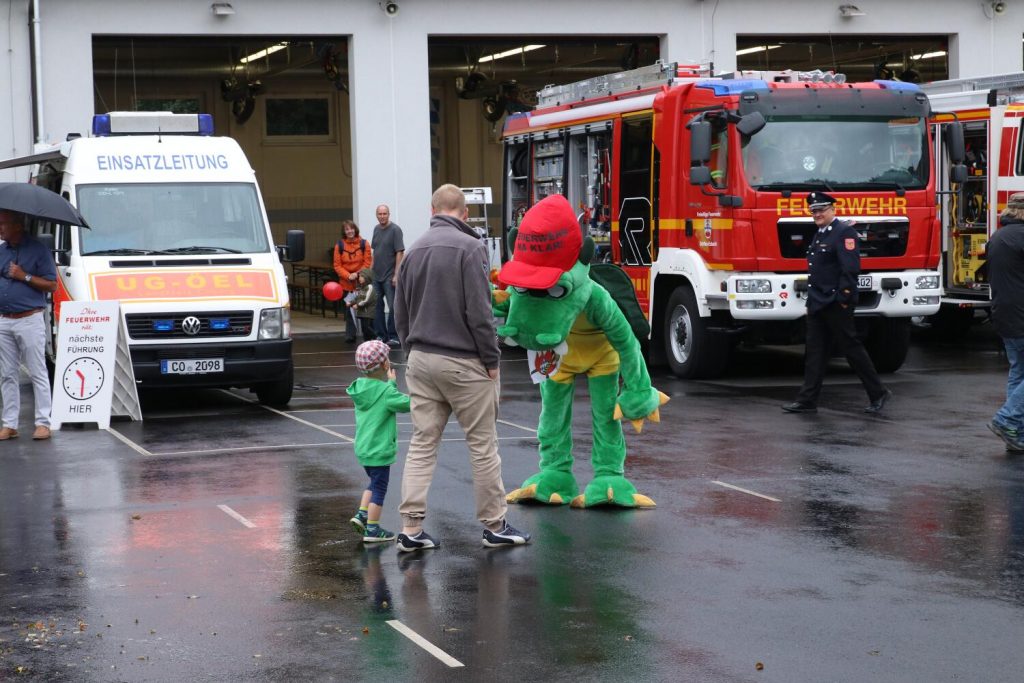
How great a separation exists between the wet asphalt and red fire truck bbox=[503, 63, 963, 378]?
338 centimetres

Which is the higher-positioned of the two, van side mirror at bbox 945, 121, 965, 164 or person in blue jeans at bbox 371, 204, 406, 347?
van side mirror at bbox 945, 121, 965, 164

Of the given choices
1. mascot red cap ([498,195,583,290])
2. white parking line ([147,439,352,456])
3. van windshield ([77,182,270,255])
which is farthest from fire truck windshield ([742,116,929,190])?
mascot red cap ([498,195,583,290])

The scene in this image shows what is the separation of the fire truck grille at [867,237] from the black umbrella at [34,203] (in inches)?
279

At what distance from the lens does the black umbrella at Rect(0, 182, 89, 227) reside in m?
11.9

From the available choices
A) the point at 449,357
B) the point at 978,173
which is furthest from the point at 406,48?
the point at 449,357

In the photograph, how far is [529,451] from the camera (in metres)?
11.3

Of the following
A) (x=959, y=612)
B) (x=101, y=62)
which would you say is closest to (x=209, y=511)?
(x=959, y=612)

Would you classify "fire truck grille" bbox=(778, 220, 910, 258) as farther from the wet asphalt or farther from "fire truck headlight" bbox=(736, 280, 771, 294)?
the wet asphalt

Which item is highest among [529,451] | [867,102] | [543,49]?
[543,49]

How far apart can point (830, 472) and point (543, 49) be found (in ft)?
73.7

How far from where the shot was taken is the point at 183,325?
13.5m

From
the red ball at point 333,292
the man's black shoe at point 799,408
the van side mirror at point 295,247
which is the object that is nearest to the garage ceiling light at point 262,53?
the red ball at point 333,292

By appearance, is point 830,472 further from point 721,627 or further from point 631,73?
point 631,73

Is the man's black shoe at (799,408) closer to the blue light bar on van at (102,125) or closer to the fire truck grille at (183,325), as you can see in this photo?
the fire truck grille at (183,325)
